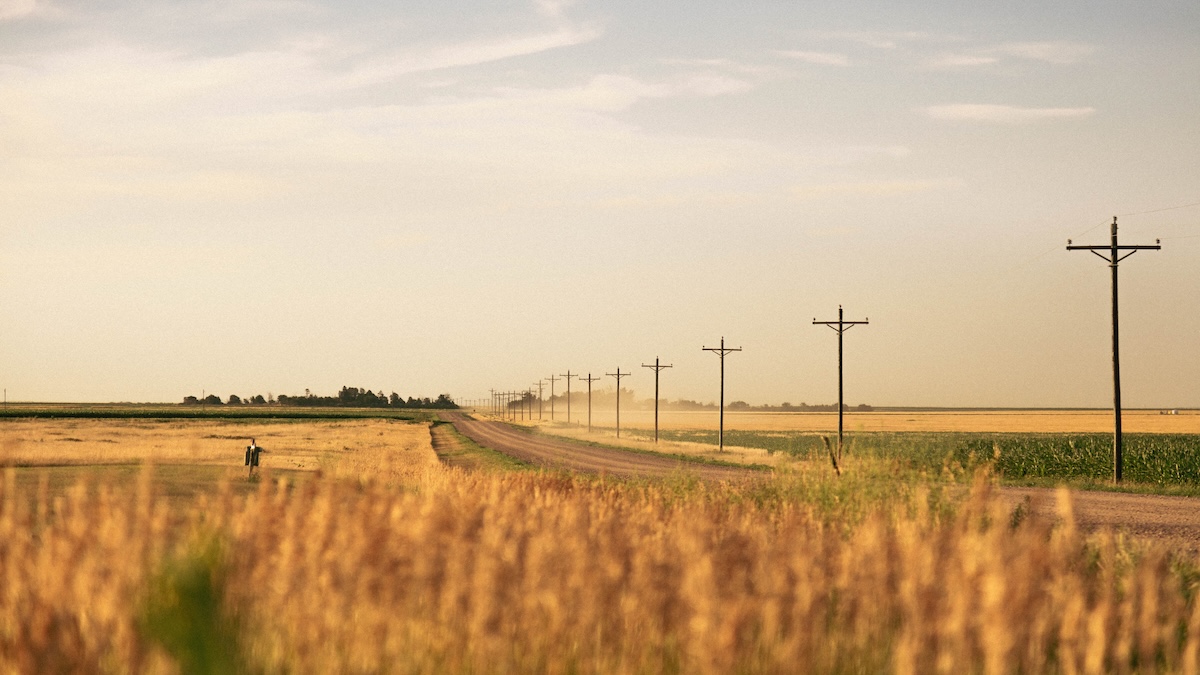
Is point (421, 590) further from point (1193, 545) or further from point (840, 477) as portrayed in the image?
point (1193, 545)

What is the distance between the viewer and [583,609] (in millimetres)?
4926

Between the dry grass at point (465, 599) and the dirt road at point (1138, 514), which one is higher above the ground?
the dry grass at point (465, 599)

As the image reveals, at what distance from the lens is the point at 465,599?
5094 millimetres

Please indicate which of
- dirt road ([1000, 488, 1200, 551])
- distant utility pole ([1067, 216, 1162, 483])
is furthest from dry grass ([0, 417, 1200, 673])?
distant utility pole ([1067, 216, 1162, 483])

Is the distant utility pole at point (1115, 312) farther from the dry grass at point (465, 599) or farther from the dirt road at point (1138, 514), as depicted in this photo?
the dry grass at point (465, 599)

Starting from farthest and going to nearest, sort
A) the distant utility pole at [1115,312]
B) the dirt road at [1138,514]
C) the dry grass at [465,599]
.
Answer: the distant utility pole at [1115,312] < the dirt road at [1138,514] < the dry grass at [465,599]

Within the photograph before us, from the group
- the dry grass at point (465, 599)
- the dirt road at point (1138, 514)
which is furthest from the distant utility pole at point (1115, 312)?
the dry grass at point (465, 599)

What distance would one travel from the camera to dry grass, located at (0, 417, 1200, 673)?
438cm

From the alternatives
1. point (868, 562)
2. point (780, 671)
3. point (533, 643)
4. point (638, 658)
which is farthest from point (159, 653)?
point (868, 562)

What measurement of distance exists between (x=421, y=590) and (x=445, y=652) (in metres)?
0.42

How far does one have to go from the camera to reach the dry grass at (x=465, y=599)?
4375 millimetres

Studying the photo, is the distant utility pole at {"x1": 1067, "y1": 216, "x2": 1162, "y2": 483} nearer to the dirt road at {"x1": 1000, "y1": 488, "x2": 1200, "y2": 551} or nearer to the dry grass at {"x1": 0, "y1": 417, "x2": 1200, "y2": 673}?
the dirt road at {"x1": 1000, "y1": 488, "x2": 1200, "y2": 551}

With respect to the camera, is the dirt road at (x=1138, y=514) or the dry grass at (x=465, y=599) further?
the dirt road at (x=1138, y=514)

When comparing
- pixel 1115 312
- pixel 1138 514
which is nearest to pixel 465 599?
pixel 1138 514
